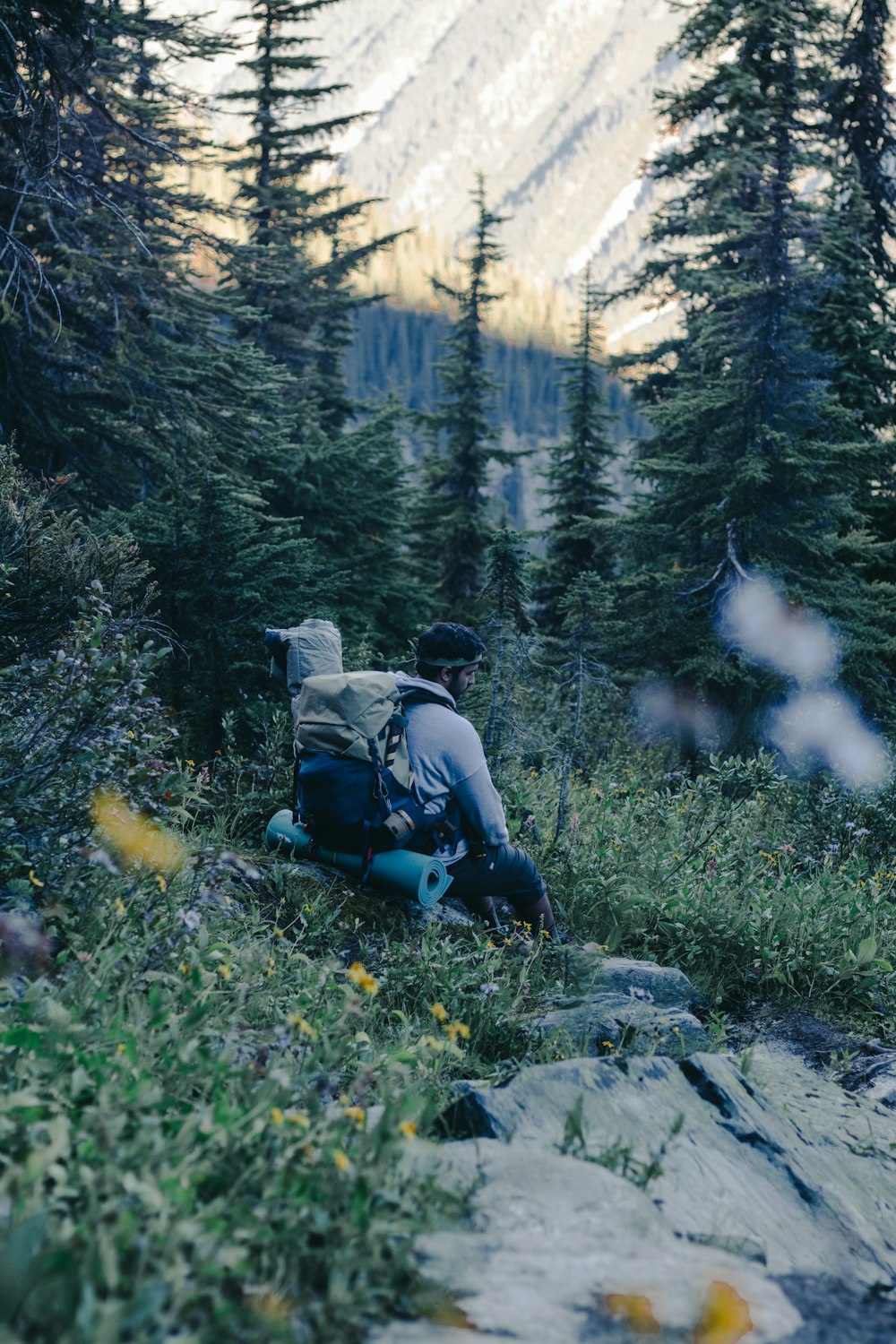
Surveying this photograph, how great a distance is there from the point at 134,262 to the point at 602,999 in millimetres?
8191

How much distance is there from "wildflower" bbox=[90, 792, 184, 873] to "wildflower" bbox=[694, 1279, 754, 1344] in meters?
2.91

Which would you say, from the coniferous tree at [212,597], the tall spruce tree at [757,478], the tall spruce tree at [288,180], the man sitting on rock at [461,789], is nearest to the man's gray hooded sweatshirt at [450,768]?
the man sitting on rock at [461,789]

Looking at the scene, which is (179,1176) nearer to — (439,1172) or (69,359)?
(439,1172)

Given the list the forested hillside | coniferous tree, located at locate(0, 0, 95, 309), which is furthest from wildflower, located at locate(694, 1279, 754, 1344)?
coniferous tree, located at locate(0, 0, 95, 309)

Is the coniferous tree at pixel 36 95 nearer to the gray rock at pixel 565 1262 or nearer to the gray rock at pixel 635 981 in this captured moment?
the gray rock at pixel 635 981

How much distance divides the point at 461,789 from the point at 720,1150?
7.37ft

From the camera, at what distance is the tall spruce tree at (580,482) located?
22.2 metres

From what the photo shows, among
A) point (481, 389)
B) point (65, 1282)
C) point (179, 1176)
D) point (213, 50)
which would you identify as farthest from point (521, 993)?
point (481, 389)

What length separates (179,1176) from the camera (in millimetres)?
2168

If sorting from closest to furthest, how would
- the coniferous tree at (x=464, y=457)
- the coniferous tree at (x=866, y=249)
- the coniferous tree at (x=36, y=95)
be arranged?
the coniferous tree at (x=36, y=95), the coniferous tree at (x=866, y=249), the coniferous tree at (x=464, y=457)

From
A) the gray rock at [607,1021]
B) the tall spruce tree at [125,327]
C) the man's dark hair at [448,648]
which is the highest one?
the tall spruce tree at [125,327]

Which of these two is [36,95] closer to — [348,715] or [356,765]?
[348,715]

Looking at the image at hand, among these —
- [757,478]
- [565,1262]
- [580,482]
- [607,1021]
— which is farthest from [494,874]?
[580,482]

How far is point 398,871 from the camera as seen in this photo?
15.7 feet
